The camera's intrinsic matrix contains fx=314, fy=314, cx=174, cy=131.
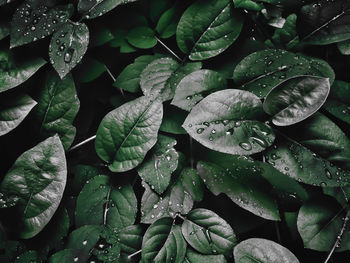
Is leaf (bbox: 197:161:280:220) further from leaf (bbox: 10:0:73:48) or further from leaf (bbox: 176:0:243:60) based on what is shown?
leaf (bbox: 10:0:73:48)

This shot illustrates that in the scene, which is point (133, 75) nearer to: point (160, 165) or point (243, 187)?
point (160, 165)

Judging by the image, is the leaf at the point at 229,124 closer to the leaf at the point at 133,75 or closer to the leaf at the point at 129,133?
the leaf at the point at 129,133

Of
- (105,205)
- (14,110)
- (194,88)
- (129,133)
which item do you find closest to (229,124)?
(194,88)

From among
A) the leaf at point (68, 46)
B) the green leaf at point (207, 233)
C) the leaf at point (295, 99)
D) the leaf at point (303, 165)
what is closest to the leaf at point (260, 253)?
the green leaf at point (207, 233)

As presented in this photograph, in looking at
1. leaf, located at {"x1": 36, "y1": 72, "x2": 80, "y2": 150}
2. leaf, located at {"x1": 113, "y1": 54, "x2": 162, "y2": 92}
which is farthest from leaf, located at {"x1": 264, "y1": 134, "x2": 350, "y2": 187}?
leaf, located at {"x1": 36, "y1": 72, "x2": 80, "y2": 150}

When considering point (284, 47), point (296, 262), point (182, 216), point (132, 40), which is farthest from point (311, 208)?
point (132, 40)

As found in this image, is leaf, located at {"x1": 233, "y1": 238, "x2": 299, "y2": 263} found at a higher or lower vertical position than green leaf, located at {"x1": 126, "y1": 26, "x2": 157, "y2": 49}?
lower

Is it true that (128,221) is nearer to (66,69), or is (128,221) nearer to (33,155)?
(33,155)
